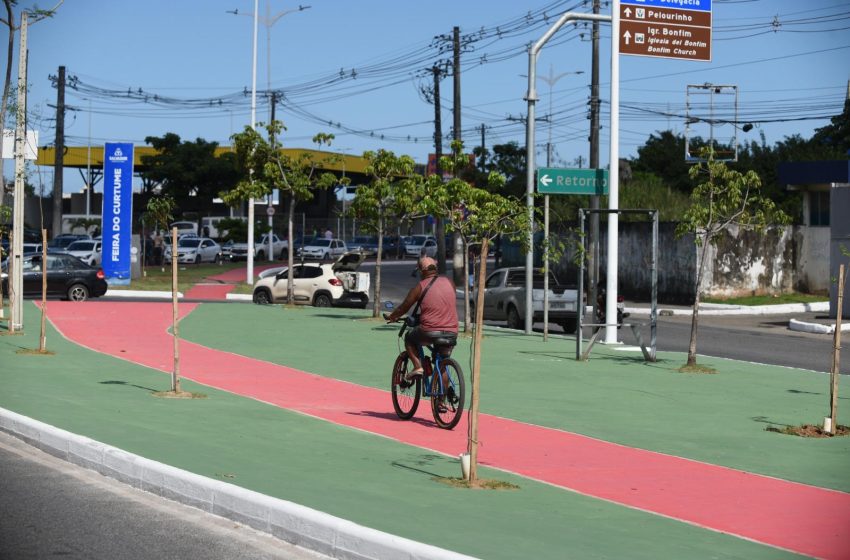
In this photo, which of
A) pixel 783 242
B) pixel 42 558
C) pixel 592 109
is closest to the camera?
pixel 42 558

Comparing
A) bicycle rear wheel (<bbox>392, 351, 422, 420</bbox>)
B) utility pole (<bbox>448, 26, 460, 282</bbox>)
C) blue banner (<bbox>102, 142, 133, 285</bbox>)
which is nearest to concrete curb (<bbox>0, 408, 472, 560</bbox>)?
bicycle rear wheel (<bbox>392, 351, 422, 420</bbox>)

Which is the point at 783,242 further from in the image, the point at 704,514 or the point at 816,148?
the point at 704,514

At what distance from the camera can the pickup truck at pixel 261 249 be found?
244ft

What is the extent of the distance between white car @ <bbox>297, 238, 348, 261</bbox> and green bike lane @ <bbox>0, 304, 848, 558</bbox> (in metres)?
53.8

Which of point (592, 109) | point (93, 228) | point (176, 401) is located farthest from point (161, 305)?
point (93, 228)

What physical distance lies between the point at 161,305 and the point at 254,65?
19506 mm

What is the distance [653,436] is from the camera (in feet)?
42.7

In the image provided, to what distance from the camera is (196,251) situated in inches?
2712

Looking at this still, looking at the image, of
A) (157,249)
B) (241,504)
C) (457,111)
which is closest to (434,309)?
(241,504)

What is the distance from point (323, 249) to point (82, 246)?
66.6ft

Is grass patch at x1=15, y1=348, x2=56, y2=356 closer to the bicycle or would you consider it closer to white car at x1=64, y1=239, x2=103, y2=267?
the bicycle

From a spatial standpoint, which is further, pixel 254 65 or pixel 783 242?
pixel 254 65

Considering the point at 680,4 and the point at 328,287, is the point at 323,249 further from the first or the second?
the point at 680,4

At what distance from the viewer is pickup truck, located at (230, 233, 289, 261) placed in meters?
74.4
